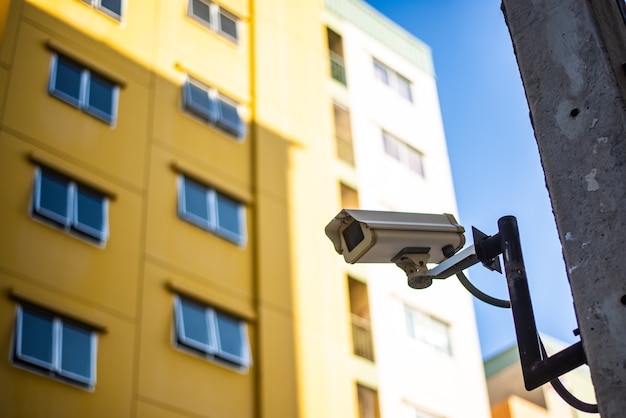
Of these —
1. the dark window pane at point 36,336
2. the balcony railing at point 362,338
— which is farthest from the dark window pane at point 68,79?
the balcony railing at point 362,338

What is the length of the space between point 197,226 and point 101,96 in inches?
126

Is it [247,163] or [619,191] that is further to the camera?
[247,163]

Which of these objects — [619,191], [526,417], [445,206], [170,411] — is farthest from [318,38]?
[619,191]

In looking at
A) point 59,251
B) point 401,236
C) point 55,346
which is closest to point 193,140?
point 59,251

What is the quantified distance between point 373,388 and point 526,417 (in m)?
8.03

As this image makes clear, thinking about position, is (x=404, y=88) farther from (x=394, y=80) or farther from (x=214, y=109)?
(x=214, y=109)

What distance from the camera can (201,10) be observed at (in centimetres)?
2619

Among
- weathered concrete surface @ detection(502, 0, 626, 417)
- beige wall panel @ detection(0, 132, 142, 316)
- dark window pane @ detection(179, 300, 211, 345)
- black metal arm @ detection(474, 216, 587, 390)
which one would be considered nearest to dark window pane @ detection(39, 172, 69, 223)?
beige wall panel @ detection(0, 132, 142, 316)

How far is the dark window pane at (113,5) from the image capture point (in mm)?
23388

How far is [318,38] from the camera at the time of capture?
29.8 metres

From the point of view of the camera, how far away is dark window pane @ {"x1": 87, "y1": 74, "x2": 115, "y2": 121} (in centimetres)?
2158

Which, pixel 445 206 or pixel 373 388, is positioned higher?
pixel 445 206

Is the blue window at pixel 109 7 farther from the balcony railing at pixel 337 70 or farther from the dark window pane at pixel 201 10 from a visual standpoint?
the balcony railing at pixel 337 70

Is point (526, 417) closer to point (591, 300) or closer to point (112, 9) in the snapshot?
point (112, 9)
